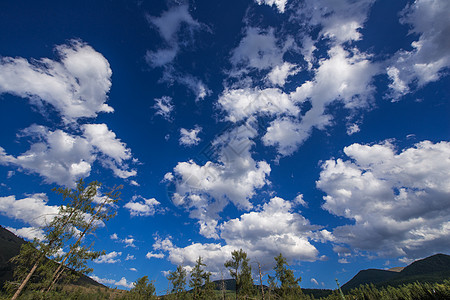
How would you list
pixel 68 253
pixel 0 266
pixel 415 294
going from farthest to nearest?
pixel 0 266, pixel 415 294, pixel 68 253

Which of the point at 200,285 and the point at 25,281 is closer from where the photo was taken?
the point at 25,281

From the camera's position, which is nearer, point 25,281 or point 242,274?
point 25,281

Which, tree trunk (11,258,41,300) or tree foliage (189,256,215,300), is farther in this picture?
tree foliage (189,256,215,300)

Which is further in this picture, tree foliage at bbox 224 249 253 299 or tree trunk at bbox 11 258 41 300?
tree foliage at bbox 224 249 253 299

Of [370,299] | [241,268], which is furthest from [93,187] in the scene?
[370,299]

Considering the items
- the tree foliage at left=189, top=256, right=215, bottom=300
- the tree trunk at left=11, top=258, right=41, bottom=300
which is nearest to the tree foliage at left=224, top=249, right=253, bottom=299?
the tree foliage at left=189, top=256, right=215, bottom=300

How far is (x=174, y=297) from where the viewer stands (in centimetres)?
3644

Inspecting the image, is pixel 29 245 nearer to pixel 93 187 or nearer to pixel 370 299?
pixel 93 187

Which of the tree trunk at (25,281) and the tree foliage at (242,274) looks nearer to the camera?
the tree trunk at (25,281)

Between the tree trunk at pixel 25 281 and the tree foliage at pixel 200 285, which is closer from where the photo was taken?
the tree trunk at pixel 25 281

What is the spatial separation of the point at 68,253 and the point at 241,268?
1069 inches

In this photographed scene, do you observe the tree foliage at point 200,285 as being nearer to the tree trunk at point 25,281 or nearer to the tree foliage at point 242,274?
the tree foliage at point 242,274

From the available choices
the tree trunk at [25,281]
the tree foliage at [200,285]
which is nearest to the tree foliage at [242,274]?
the tree foliage at [200,285]

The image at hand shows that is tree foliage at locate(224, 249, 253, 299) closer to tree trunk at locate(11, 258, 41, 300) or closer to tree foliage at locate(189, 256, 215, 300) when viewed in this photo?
tree foliage at locate(189, 256, 215, 300)
